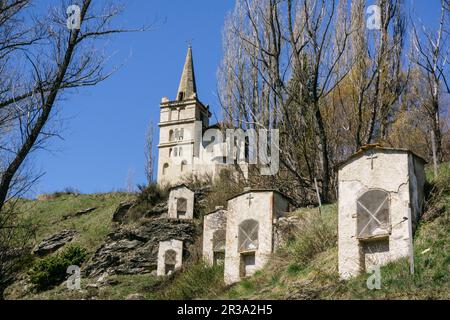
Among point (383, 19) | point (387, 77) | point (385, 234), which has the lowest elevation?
point (385, 234)

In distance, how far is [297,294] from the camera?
35.3 ft

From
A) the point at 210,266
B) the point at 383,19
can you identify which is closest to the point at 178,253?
the point at 210,266

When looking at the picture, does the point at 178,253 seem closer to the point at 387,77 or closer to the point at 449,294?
the point at 387,77

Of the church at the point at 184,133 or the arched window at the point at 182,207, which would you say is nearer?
the arched window at the point at 182,207

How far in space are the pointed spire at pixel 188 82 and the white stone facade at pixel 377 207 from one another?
4118cm

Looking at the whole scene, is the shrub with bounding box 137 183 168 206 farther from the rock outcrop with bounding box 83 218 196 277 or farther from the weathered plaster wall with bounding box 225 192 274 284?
the weathered plaster wall with bounding box 225 192 274 284

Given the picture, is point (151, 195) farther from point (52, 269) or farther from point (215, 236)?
point (215, 236)

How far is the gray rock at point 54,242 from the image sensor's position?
107 ft

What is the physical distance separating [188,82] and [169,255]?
32873 millimetres

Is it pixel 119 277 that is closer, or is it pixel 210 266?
pixel 210 266

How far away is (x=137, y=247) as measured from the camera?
27156 mm

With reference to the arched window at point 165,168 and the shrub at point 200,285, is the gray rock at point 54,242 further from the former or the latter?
the shrub at point 200,285

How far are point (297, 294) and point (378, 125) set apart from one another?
462 inches

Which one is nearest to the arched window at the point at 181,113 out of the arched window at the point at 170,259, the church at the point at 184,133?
the church at the point at 184,133
